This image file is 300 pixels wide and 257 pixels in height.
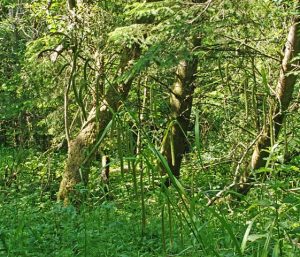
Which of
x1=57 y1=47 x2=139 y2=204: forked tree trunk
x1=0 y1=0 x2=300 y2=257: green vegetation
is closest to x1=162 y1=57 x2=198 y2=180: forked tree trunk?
x1=0 y1=0 x2=300 y2=257: green vegetation

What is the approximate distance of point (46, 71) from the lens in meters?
8.37

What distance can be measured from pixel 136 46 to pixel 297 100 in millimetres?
2578

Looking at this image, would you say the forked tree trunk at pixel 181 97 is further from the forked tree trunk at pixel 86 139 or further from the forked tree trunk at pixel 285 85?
the forked tree trunk at pixel 285 85

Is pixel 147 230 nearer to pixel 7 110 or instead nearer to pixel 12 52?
pixel 7 110

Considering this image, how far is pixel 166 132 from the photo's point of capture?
6.18 ft

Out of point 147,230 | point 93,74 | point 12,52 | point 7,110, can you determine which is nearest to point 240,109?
point 93,74

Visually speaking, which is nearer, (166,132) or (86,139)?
(166,132)

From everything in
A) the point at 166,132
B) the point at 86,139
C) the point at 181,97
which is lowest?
the point at 86,139

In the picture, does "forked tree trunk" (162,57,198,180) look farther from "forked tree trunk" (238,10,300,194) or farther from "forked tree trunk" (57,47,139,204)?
"forked tree trunk" (238,10,300,194)

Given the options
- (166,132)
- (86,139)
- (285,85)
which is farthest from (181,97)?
(166,132)

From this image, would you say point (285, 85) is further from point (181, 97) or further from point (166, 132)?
point (166, 132)

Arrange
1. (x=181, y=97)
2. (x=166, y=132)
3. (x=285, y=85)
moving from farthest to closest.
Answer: (x=181, y=97), (x=285, y=85), (x=166, y=132)

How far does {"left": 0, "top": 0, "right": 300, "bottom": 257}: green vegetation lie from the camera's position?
242 centimetres

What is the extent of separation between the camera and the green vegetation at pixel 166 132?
2416 mm
